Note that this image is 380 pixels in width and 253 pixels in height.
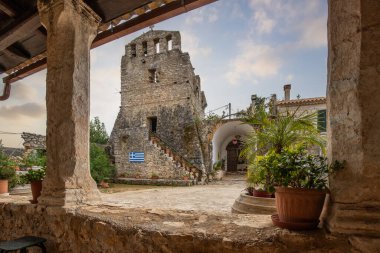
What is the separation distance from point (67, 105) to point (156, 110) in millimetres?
14117

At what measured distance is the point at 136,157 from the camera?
46.3 feet

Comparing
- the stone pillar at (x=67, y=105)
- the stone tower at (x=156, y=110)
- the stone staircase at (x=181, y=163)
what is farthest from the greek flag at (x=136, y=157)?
the stone pillar at (x=67, y=105)

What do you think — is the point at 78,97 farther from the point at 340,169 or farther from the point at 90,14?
the point at 340,169

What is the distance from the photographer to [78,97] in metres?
2.89

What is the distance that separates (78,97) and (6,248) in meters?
1.78

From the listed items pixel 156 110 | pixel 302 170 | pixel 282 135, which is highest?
pixel 156 110

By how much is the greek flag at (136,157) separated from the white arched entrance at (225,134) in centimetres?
487

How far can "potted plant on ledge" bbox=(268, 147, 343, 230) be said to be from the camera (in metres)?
1.48

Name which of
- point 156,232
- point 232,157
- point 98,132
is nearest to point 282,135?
point 156,232

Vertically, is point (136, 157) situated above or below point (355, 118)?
below

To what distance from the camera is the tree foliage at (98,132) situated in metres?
25.3

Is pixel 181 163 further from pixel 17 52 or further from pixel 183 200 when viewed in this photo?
pixel 17 52

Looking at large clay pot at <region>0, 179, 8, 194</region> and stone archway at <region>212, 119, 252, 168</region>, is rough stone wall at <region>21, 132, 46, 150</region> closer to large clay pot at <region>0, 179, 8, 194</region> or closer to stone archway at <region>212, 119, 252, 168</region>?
large clay pot at <region>0, 179, 8, 194</region>

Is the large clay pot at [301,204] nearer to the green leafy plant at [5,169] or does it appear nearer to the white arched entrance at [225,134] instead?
the green leafy plant at [5,169]
